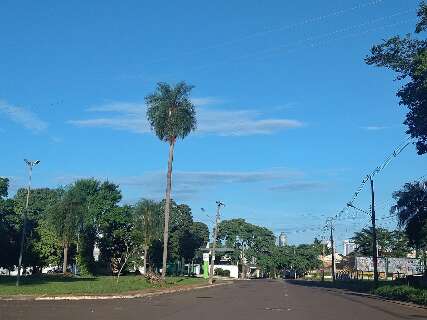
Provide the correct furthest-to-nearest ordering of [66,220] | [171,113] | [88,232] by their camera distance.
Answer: [88,232] → [66,220] → [171,113]

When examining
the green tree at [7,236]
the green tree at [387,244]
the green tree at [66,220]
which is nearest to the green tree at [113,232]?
the green tree at [66,220]

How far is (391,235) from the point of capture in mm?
114188

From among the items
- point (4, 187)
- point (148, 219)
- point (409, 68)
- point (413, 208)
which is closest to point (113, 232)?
point (148, 219)

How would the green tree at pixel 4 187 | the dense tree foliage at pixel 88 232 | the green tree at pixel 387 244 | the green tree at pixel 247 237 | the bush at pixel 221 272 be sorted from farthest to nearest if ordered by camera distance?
the green tree at pixel 247 237 → the bush at pixel 221 272 → the green tree at pixel 387 244 → the dense tree foliage at pixel 88 232 → the green tree at pixel 4 187

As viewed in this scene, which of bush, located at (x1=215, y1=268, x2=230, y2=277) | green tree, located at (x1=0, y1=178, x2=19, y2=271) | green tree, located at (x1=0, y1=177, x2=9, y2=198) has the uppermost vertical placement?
green tree, located at (x1=0, y1=177, x2=9, y2=198)

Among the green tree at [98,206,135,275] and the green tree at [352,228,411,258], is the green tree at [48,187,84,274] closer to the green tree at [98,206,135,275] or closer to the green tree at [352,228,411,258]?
the green tree at [98,206,135,275]

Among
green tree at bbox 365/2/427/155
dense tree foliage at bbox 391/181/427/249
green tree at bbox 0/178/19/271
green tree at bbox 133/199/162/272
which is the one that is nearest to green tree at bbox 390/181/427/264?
dense tree foliage at bbox 391/181/427/249

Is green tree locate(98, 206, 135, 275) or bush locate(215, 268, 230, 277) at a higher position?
green tree locate(98, 206, 135, 275)

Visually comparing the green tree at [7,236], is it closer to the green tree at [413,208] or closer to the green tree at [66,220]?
the green tree at [66,220]

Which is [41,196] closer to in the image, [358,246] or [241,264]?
[241,264]

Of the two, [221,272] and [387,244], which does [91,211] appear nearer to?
[221,272]

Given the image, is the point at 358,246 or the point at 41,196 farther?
the point at 41,196

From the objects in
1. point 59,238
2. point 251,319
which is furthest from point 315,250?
point 251,319

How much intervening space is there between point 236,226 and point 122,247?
2371 inches
